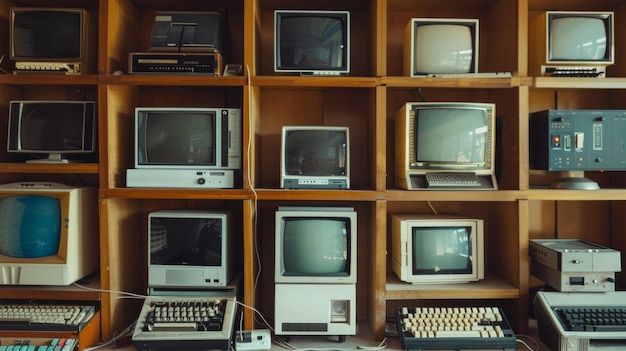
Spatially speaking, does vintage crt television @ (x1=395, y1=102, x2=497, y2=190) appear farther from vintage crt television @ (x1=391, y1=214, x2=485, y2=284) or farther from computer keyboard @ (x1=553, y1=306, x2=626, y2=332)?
computer keyboard @ (x1=553, y1=306, x2=626, y2=332)

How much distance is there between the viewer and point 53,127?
209cm

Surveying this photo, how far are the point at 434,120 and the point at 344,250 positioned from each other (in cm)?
80

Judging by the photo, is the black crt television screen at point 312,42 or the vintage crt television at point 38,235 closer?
the vintage crt television at point 38,235

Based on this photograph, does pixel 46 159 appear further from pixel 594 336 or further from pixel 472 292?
pixel 594 336

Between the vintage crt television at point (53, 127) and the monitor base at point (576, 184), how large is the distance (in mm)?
2483

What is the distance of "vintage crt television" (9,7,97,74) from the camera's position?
82.4 inches

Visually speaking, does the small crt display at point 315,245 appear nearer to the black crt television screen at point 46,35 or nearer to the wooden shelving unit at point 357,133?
the wooden shelving unit at point 357,133

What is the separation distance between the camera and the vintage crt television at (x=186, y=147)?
1990mm

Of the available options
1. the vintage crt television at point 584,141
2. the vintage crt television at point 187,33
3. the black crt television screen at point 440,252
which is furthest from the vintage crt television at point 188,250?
the vintage crt television at point 584,141

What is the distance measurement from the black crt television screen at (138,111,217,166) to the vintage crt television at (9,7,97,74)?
0.53 metres

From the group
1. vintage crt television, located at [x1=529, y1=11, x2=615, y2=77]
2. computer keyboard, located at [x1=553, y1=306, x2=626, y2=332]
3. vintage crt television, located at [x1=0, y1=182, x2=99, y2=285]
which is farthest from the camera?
vintage crt television, located at [x1=529, y1=11, x2=615, y2=77]

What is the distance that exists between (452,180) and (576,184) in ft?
2.14

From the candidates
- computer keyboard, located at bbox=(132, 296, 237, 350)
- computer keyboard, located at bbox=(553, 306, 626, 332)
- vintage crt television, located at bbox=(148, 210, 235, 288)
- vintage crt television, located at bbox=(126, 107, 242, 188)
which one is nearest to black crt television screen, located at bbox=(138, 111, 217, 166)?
vintage crt television, located at bbox=(126, 107, 242, 188)

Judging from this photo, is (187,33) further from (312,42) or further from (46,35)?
(46,35)
